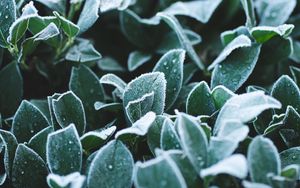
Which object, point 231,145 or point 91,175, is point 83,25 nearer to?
point 91,175

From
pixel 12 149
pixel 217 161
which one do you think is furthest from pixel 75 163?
pixel 217 161

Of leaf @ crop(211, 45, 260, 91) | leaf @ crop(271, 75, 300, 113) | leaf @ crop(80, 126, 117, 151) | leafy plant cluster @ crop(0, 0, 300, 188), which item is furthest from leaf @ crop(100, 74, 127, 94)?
leaf @ crop(271, 75, 300, 113)

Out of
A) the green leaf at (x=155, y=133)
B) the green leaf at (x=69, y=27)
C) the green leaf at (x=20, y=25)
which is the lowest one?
the green leaf at (x=155, y=133)

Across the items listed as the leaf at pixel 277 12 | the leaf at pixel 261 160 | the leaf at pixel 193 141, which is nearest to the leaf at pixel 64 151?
the leaf at pixel 193 141

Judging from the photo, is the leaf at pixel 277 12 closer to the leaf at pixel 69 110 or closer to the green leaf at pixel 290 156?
the green leaf at pixel 290 156

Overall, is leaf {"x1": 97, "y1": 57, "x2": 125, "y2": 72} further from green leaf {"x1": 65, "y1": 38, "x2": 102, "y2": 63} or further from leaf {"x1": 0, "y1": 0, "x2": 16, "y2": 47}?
leaf {"x1": 0, "y1": 0, "x2": 16, "y2": 47}
